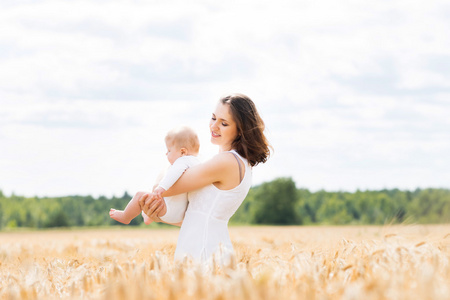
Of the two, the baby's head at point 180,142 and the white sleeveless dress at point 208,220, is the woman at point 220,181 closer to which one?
the white sleeveless dress at point 208,220

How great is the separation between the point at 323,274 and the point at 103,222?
2042 inches

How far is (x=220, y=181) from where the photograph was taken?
14.6 ft

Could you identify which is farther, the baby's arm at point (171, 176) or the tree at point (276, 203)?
the tree at point (276, 203)

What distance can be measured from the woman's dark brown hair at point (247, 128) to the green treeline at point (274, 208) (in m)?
44.9

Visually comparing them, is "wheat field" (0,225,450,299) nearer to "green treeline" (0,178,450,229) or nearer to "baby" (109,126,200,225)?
"baby" (109,126,200,225)

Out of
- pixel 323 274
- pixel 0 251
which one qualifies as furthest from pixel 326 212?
pixel 323 274

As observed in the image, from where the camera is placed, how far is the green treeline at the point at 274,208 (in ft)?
179

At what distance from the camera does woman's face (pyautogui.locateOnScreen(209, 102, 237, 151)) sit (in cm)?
455

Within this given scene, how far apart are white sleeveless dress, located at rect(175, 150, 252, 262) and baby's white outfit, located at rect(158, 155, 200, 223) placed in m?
0.20

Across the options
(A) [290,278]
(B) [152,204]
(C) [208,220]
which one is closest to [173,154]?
(B) [152,204]

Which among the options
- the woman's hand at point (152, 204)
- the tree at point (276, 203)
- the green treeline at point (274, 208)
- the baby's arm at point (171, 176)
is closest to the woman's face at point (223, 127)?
the baby's arm at point (171, 176)

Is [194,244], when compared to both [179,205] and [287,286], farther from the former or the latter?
[287,286]

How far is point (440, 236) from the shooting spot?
418cm

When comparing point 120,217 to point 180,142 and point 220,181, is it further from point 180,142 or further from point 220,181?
point 220,181
